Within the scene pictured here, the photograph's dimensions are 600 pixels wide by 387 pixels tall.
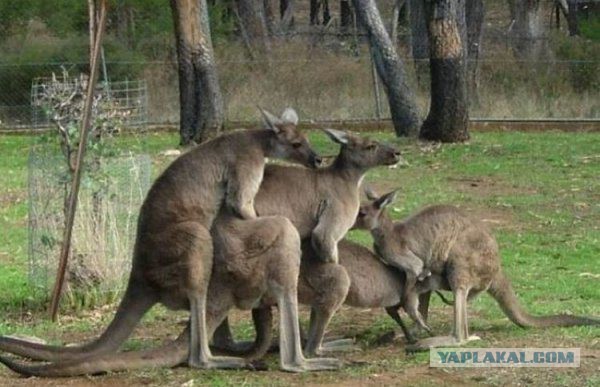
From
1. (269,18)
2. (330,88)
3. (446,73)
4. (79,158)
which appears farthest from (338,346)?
(269,18)

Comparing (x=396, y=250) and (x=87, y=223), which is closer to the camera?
(x=396, y=250)

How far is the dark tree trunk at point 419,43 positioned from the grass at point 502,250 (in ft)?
8.78

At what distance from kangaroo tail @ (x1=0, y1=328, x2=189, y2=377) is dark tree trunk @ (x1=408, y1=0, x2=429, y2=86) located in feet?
55.8

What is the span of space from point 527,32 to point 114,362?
27.2 m

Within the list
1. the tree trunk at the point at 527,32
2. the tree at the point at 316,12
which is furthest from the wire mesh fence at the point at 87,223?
the tree at the point at 316,12

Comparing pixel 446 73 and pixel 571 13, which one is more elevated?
pixel 571 13

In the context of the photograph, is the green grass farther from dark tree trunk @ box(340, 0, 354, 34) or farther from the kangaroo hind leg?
the kangaroo hind leg

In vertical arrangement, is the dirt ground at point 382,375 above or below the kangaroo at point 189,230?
below

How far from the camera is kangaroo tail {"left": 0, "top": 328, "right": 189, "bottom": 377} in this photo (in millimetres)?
6922

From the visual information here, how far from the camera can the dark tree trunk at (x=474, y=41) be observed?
76.7 feet

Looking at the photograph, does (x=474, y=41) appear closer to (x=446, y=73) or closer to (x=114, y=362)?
(x=446, y=73)

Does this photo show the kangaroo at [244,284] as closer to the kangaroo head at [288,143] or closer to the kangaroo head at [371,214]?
the kangaroo head at [288,143]

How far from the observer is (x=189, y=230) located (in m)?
6.98

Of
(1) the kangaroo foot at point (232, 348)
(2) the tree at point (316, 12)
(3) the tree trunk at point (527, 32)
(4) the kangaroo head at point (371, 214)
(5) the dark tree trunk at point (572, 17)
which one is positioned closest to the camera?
(1) the kangaroo foot at point (232, 348)
